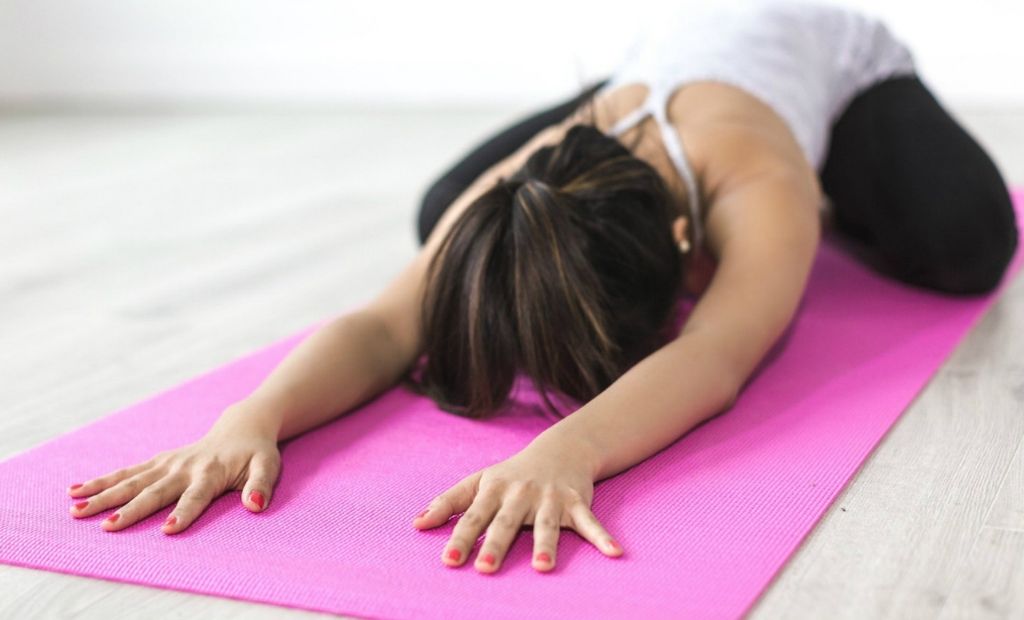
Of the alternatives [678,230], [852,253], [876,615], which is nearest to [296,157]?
[852,253]

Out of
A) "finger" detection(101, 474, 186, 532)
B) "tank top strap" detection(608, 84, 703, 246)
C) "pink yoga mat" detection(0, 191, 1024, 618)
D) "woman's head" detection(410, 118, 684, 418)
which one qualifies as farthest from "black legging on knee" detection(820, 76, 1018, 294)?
"finger" detection(101, 474, 186, 532)

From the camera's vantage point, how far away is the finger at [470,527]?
1.02 m

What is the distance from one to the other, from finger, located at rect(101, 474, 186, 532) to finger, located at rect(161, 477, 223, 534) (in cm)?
1

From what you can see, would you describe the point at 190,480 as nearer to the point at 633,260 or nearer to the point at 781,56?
the point at 633,260

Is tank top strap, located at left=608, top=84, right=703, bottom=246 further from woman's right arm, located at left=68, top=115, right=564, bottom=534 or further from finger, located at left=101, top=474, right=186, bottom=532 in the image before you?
finger, located at left=101, top=474, right=186, bottom=532

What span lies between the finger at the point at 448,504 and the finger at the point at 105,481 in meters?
0.29

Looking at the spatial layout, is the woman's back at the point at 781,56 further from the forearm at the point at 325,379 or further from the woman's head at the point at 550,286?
the forearm at the point at 325,379

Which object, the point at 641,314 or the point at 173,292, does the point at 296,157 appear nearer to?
the point at 173,292

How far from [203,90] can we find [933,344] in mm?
3362

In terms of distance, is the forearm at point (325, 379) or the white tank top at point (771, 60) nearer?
the forearm at point (325, 379)

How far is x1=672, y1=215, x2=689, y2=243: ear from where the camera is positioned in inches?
58.7

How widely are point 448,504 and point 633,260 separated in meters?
0.42

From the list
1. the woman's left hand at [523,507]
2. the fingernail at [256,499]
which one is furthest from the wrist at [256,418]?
the woman's left hand at [523,507]

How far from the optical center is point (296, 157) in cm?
344
